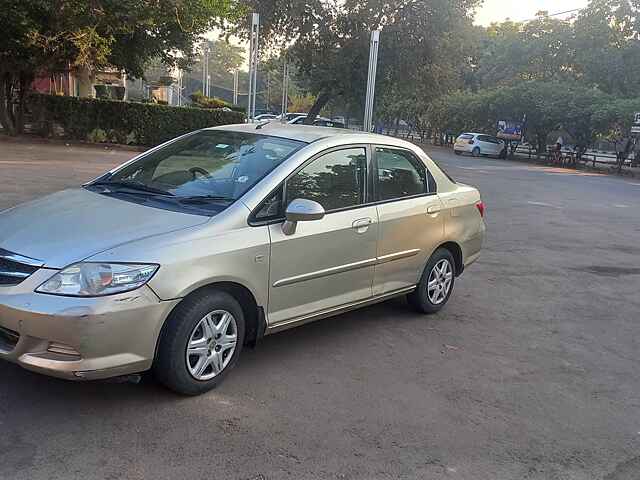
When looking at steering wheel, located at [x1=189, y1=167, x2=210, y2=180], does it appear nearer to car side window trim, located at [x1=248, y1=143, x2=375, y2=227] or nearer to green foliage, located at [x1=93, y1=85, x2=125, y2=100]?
car side window trim, located at [x1=248, y1=143, x2=375, y2=227]

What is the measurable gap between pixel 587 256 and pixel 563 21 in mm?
35921

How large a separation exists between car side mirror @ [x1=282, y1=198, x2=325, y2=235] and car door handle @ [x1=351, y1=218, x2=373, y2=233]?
0.63 m

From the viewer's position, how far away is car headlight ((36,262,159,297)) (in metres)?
3.40

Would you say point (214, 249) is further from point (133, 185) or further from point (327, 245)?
point (133, 185)

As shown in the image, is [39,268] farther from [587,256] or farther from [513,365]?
[587,256]

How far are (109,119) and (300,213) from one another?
1810 centimetres

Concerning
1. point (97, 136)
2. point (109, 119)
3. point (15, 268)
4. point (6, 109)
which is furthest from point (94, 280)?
point (6, 109)

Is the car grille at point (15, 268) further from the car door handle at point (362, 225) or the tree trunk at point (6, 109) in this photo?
the tree trunk at point (6, 109)

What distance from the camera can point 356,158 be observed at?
5.08 m

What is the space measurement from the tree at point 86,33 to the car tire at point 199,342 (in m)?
15.2

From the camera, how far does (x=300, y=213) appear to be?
A: 4117mm

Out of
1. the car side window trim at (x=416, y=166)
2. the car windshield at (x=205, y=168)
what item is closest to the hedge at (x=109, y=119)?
the car side window trim at (x=416, y=166)

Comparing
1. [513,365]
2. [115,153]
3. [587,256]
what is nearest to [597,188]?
[587,256]

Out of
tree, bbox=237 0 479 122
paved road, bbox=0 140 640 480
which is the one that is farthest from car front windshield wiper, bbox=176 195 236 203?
tree, bbox=237 0 479 122
